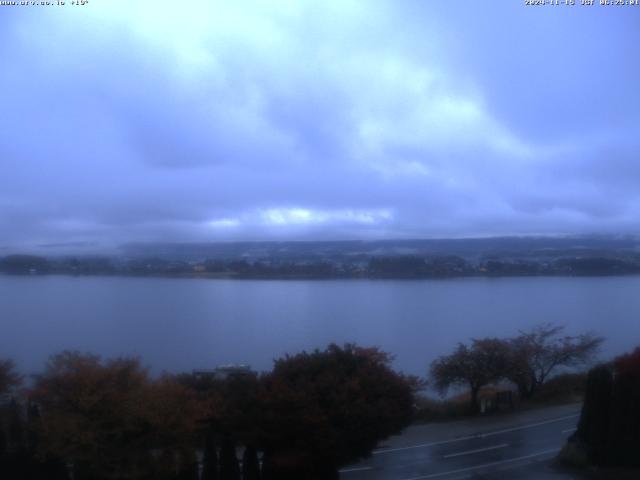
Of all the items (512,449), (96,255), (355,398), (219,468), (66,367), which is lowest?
(512,449)

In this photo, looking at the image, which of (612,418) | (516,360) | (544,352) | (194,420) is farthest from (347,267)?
(194,420)

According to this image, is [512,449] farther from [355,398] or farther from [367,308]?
[367,308]

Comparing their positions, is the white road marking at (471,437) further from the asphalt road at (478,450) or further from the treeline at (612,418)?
the treeline at (612,418)

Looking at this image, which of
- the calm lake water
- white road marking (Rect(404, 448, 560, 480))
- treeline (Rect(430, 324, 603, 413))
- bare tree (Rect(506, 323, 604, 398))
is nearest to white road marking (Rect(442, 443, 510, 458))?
white road marking (Rect(404, 448, 560, 480))

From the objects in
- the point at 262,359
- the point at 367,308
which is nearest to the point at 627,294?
the point at 367,308

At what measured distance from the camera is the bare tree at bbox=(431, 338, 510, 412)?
22.6 m

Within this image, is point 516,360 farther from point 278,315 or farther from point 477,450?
point 278,315

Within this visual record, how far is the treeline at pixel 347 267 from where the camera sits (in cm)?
2739

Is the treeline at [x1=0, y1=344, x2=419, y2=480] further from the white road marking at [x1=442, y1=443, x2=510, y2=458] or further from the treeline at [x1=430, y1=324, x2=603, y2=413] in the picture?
the treeline at [x1=430, y1=324, x2=603, y2=413]

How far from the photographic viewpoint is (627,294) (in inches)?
1281

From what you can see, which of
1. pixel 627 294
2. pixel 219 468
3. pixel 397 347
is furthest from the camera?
pixel 627 294

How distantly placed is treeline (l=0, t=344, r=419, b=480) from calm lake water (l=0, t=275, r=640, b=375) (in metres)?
5.99

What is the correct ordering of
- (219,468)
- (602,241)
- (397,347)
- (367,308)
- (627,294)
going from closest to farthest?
(219,468)
(397,347)
(367,308)
(627,294)
(602,241)

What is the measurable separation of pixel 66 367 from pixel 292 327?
41.8ft
